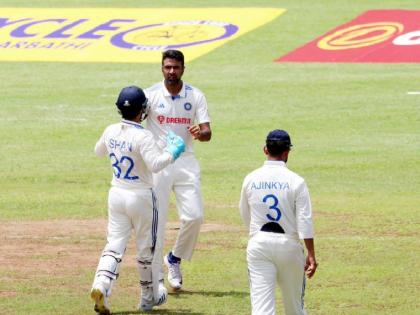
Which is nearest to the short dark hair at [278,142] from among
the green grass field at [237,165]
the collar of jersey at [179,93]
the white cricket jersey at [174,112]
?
the green grass field at [237,165]

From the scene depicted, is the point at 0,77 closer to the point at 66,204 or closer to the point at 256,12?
the point at 256,12

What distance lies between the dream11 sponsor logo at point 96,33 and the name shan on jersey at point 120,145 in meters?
21.2

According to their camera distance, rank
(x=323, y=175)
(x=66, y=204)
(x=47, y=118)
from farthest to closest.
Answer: (x=47, y=118) < (x=323, y=175) < (x=66, y=204)

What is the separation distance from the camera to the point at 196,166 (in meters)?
12.9

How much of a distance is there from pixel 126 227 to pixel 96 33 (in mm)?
23112

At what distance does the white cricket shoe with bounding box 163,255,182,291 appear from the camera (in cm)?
1291

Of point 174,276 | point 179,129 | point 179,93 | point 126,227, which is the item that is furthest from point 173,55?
point 174,276

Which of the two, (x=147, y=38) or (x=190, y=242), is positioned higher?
(x=190, y=242)

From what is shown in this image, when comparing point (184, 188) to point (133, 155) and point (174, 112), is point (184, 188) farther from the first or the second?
point (133, 155)

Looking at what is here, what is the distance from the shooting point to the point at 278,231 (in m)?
9.92

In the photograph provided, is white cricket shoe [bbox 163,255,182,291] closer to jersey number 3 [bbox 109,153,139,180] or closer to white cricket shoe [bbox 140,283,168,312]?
white cricket shoe [bbox 140,283,168,312]

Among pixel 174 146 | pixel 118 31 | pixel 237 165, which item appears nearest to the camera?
pixel 174 146

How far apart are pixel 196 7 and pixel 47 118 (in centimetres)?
1094

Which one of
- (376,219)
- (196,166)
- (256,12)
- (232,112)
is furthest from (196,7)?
(196,166)
